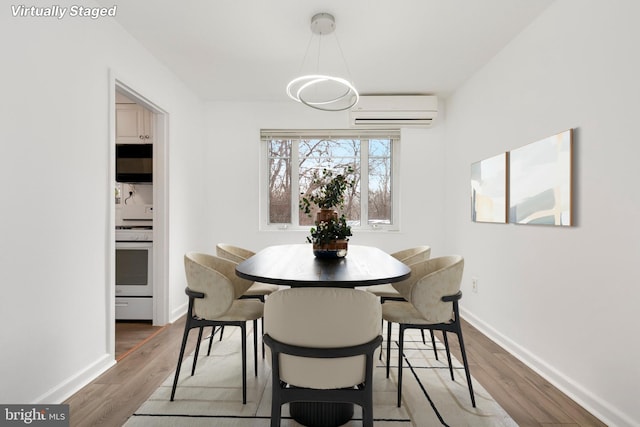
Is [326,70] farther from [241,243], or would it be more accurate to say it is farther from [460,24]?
[241,243]

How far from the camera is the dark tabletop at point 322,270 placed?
4.94ft

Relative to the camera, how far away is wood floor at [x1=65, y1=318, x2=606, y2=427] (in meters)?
1.84

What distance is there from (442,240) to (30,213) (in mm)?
3939

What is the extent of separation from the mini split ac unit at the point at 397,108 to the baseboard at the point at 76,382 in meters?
3.36

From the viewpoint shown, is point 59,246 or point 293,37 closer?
point 59,246

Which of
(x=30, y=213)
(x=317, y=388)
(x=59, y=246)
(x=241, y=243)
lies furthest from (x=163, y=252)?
(x=317, y=388)

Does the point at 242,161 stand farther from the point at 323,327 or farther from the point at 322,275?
the point at 323,327

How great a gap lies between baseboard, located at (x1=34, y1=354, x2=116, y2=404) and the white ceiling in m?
2.43

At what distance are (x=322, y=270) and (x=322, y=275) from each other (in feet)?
0.48

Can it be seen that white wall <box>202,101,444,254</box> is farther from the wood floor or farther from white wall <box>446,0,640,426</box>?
white wall <box>446,0,640,426</box>

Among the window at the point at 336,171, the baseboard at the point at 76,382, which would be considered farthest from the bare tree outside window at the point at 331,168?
the baseboard at the point at 76,382

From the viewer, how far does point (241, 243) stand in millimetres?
4363

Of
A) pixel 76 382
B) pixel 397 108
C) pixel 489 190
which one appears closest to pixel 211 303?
pixel 76 382

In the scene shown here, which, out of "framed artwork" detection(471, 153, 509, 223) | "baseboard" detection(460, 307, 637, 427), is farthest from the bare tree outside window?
"baseboard" detection(460, 307, 637, 427)
